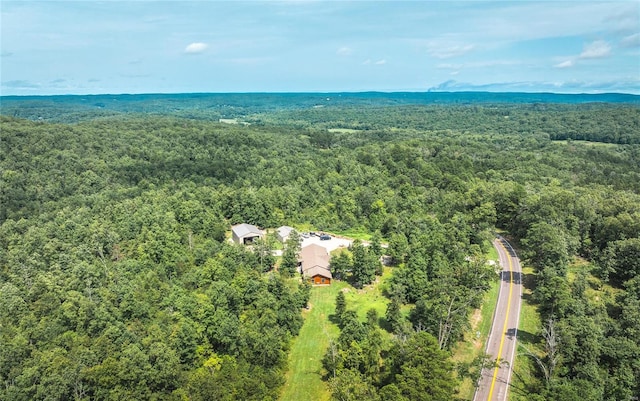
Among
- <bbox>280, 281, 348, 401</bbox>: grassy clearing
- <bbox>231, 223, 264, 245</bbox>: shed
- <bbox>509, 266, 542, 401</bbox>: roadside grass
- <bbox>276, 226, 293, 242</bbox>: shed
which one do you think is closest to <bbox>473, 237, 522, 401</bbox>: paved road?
<bbox>509, 266, 542, 401</bbox>: roadside grass

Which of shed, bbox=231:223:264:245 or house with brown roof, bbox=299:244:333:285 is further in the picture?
shed, bbox=231:223:264:245

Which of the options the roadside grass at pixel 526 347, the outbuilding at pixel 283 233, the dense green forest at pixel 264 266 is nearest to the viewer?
the dense green forest at pixel 264 266

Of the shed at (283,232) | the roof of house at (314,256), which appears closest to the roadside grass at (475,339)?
the roof of house at (314,256)

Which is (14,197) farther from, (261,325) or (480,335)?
(480,335)

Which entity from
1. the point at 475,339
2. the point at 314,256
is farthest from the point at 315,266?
the point at 475,339

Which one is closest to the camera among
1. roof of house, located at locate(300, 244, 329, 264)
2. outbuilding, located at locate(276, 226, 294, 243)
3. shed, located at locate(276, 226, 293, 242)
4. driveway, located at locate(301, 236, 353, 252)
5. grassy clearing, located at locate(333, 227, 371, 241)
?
roof of house, located at locate(300, 244, 329, 264)

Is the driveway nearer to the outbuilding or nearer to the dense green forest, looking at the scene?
the outbuilding

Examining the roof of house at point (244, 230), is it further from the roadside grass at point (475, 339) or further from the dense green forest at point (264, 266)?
the roadside grass at point (475, 339)
